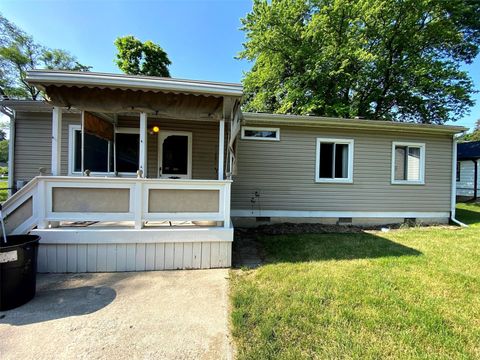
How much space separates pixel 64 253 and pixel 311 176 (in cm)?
573

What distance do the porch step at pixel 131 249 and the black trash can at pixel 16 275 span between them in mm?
764

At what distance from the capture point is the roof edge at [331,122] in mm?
6270

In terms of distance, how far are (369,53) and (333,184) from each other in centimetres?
934

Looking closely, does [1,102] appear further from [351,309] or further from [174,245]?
[351,309]

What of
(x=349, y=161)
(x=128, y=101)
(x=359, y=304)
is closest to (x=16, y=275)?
(x=128, y=101)

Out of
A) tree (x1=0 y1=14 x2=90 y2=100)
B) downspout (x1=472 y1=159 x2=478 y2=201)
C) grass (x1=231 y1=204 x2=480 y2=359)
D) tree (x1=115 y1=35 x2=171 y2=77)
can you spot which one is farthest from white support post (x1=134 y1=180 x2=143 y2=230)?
downspout (x1=472 y1=159 x2=478 y2=201)

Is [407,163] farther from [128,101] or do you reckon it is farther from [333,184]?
[128,101]

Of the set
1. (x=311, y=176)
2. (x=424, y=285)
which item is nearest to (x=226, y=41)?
(x=311, y=176)

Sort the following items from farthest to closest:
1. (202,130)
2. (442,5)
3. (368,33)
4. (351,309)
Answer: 1. (368,33)
2. (442,5)
3. (202,130)
4. (351,309)

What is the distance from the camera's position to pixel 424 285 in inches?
123

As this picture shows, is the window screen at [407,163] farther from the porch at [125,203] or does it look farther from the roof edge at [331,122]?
the porch at [125,203]

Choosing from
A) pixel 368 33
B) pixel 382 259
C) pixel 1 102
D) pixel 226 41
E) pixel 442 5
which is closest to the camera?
pixel 382 259

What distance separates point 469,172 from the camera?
14.4m

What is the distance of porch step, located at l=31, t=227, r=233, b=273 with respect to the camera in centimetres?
349
